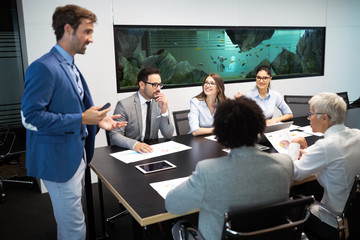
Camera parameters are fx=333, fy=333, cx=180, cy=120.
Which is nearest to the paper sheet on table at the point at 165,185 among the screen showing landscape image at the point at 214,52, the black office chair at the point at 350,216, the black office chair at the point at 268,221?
the black office chair at the point at 268,221

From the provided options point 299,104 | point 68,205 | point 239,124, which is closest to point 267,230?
point 239,124

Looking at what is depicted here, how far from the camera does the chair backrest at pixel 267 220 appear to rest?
1287 mm

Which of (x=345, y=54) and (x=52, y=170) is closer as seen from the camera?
(x=52, y=170)

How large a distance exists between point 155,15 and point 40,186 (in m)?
2.57

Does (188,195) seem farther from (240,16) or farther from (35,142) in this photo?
(240,16)

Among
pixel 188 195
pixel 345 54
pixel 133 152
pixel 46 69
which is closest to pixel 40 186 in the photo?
pixel 133 152

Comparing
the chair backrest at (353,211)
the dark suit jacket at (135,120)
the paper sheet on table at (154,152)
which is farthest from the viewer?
the dark suit jacket at (135,120)

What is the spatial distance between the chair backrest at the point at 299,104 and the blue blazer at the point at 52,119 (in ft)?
9.82

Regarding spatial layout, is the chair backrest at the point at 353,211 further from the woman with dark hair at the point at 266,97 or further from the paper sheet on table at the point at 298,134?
the woman with dark hair at the point at 266,97

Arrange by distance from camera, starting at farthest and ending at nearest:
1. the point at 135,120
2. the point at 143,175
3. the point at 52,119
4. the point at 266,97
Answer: the point at 266,97 → the point at 135,120 → the point at 143,175 → the point at 52,119

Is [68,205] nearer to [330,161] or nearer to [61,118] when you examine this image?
[61,118]

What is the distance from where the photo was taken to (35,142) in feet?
6.21

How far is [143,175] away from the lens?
2035 millimetres

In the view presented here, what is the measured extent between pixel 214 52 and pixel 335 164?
11.0ft
